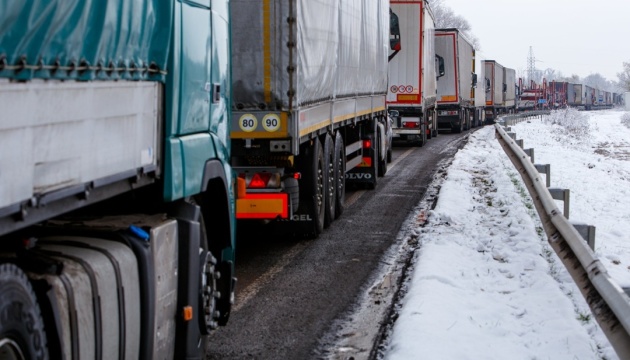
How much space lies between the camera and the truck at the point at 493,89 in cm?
5909

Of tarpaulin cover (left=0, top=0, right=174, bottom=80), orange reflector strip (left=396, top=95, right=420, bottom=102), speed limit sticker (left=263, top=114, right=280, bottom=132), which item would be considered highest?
orange reflector strip (left=396, top=95, right=420, bottom=102)

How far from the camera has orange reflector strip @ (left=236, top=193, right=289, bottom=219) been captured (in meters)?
10.1

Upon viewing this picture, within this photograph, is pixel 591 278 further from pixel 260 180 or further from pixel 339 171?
pixel 339 171

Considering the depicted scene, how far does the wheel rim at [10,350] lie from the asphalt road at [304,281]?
10.6ft

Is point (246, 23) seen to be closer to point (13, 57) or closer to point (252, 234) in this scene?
point (252, 234)

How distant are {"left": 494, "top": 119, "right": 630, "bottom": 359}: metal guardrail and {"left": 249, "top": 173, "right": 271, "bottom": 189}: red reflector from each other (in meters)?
2.80

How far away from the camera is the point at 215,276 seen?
19.6 feet

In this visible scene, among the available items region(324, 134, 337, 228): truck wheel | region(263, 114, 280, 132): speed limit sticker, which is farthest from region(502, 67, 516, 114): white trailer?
region(263, 114, 280, 132): speed limit sticker

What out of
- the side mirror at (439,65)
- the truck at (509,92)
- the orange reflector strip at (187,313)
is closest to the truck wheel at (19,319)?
the orange reflector strip at (187,313)

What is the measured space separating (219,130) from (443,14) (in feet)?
446

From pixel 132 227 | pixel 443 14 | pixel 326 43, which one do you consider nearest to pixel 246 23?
pixel 326 43

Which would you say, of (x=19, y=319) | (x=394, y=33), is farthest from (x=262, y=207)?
(x=394, y=33)

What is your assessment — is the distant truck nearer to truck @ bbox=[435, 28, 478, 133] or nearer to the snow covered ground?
truck @ bbox=[435, 28, 478, 133]

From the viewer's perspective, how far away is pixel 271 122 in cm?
989
